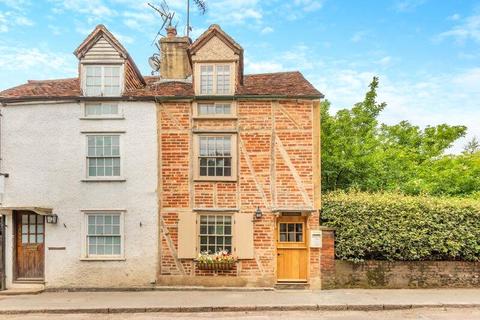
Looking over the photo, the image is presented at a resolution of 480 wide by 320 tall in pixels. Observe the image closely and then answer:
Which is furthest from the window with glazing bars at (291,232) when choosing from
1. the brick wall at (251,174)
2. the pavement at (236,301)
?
the pavement at (236,301)

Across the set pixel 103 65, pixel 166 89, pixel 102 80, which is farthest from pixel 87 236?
pixel 103 65

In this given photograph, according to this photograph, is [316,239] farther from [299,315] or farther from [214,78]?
[214,78]

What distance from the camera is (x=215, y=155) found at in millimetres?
13211

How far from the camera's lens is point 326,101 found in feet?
64.3

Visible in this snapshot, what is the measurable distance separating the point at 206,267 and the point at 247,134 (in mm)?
4661

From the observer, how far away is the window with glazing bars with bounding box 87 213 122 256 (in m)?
13.0

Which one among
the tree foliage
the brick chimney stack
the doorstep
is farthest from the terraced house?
the tree foliage

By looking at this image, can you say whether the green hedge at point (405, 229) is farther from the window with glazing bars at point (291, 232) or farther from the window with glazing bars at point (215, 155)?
the window with glazing bars at point (215, 155)

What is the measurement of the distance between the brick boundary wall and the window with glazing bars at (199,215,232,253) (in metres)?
3.59

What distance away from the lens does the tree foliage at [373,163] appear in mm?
17672

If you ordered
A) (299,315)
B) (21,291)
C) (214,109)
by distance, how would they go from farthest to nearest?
(214,109) → (21,291) → (299,315)

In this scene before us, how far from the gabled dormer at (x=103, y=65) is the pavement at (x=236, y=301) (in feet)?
22.1

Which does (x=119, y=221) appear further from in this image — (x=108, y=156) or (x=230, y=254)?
(x=230, y=254)

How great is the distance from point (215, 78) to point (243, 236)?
549cm
